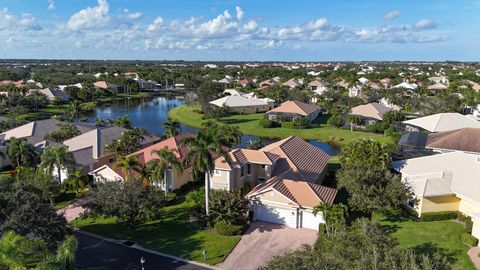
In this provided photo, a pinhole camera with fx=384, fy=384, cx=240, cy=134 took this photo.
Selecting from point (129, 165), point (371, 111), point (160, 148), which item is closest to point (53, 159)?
point (129, 165)

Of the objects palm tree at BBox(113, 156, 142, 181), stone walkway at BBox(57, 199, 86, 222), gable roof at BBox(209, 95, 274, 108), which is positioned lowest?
stone walkway at BBox(57, 199, 86, 222)

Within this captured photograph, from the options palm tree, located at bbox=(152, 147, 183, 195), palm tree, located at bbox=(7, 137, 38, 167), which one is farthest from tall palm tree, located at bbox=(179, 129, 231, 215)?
palm tree, located at bbox=(7, 137, 38, 167)

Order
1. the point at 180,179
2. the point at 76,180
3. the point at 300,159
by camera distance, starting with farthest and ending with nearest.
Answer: the point at 180,179
the point at 300,159
the point at 76,180

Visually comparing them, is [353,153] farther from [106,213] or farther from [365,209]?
[106,213]

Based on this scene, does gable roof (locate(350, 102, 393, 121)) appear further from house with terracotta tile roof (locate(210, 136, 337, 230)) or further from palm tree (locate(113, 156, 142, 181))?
palm tree (locate(113, 156, 142, 181))

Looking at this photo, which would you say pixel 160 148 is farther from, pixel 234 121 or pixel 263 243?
pixel 234 121

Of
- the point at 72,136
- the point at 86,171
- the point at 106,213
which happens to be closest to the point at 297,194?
the point at 106,213
